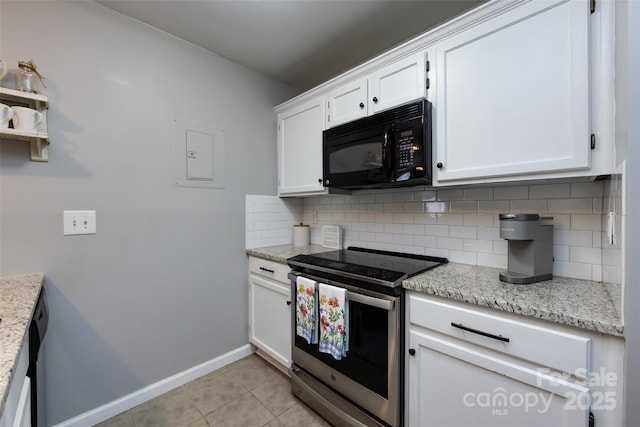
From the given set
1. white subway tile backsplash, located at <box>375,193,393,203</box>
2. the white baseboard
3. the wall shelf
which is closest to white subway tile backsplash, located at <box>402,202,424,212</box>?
white subway tile backsplash, located at <box>375,193,393,203</box>

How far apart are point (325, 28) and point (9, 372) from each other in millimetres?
2036

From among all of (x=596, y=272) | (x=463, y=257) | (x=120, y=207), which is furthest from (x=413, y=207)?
(x=120, y=207)

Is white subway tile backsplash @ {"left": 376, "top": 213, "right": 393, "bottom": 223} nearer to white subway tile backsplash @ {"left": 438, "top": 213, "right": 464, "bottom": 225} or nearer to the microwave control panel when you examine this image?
white subway tile backsplash @ {"left": 438, "top": 213, "right": 464, "bottom": 225}

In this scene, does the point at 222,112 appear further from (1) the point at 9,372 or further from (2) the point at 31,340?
(1) the point at 9,372

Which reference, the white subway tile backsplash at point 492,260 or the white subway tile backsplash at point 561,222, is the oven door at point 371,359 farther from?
the white subway tile backsplash at point 561,222

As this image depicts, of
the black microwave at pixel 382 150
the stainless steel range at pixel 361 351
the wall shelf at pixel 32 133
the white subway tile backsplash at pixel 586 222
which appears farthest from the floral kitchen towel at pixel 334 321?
the wall shelf at pixel 32 133

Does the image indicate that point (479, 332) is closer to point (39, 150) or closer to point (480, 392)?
point (480, 392)

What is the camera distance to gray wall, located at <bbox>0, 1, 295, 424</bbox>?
141 cm

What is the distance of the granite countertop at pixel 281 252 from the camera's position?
6.42 feet

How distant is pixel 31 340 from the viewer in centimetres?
99

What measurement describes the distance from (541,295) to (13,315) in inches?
73.3

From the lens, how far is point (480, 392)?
107cm

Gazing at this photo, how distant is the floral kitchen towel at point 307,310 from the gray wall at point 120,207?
77 centimetres

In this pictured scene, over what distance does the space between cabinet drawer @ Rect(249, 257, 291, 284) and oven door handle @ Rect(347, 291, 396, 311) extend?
601 millimetres
